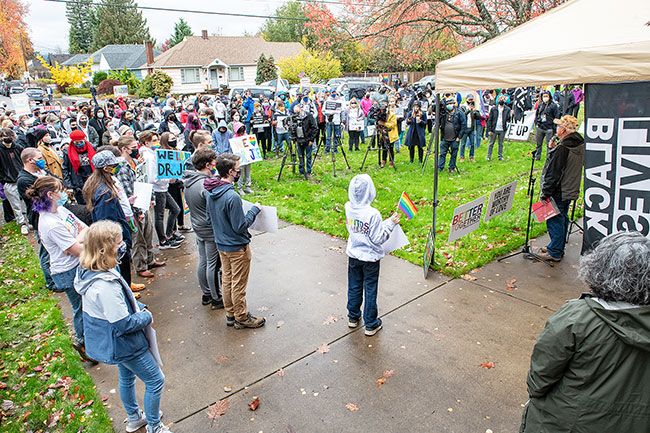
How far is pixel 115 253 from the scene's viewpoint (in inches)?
127

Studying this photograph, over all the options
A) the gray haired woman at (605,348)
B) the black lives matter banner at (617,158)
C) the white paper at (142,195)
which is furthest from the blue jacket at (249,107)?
the gray haired woman at (605,348)

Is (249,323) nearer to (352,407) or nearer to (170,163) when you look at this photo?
(352,407)

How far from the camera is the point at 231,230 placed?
4.77 m

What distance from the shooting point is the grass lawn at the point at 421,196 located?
7039mm

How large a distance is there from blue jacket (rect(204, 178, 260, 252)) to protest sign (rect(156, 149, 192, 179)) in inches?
100

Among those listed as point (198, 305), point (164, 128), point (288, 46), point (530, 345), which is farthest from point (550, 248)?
point (288, 46)

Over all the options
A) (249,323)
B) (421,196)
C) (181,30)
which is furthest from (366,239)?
(181,30)

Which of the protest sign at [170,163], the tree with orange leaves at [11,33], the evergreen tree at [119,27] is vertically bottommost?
the protest sign at [170,163]

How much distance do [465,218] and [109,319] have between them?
4.56m

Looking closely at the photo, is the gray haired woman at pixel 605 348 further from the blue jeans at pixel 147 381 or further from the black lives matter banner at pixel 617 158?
the blue jeans at pixel 147 381

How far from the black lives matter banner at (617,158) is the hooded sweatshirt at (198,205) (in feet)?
13.2

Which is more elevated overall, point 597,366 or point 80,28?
point 80,28

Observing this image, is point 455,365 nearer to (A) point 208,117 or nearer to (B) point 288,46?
(A) point 208,117

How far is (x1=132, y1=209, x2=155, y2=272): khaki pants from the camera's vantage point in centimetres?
663
